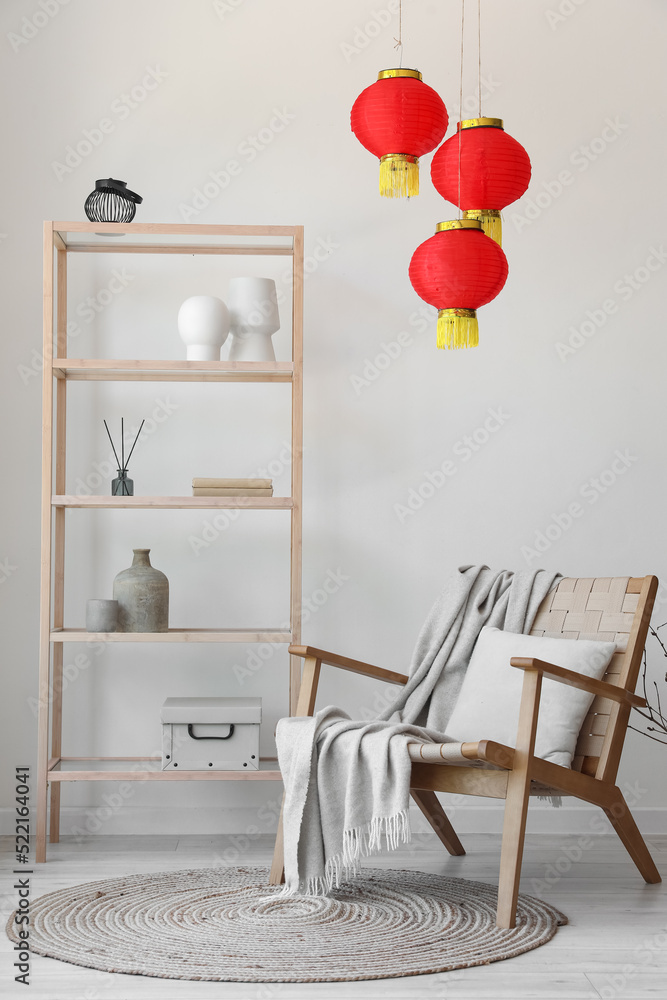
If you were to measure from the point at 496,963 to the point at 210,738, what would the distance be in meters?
1.07

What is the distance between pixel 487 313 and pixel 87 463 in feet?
4.45

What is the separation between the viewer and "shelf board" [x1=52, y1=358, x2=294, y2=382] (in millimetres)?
2797

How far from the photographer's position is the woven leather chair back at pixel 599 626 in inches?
96.5

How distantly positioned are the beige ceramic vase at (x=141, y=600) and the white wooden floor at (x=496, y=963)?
2.08 feet

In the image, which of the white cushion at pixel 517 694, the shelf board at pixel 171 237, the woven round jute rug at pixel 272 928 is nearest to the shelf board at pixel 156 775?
the woven round jute rug at pixel 272 928

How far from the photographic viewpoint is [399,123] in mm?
2131

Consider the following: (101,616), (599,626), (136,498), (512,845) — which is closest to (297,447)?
(136,498)

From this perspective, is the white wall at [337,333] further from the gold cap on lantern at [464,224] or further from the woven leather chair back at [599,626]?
the gold cap on lantern at [464,224]

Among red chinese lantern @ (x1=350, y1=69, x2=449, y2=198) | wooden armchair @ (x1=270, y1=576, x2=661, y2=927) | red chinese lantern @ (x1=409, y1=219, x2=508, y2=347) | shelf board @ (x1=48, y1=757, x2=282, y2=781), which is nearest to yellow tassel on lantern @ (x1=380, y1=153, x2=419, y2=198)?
red chinese lantern @ (x1=350, y1=69, x2=449, y2=198)

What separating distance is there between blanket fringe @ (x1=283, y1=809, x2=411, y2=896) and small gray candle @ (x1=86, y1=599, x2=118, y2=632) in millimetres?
879

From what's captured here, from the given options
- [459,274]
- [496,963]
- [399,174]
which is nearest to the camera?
[496,963]

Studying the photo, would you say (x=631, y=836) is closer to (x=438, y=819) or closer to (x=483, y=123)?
(x=438, y=819)

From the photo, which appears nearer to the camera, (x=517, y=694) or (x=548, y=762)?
(x=548, y=762)

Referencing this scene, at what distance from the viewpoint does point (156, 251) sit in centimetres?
301
